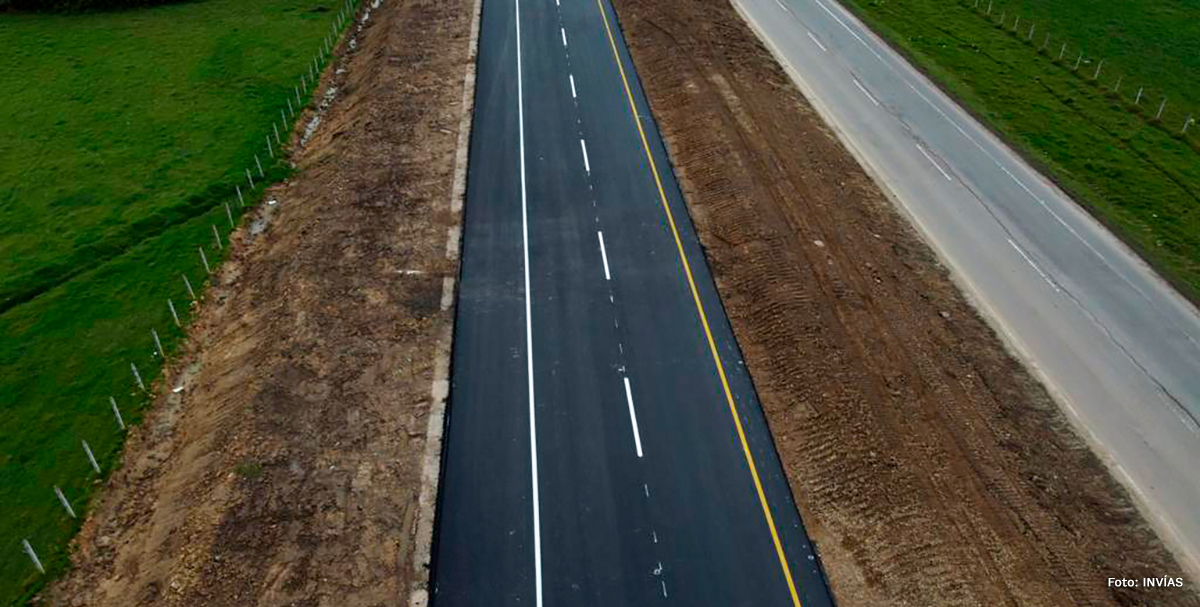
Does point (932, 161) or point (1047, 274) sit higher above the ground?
point (932, 161)

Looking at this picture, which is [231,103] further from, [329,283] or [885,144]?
[885,144]

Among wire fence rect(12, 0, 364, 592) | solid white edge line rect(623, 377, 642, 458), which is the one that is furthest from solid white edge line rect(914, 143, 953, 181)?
wire fence rect(12, 0, 364, 592)

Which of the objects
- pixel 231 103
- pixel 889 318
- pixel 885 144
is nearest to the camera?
pixel 889 318

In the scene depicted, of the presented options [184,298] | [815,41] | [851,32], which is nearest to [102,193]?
[184,298]

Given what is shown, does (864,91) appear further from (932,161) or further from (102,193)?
(102,193)

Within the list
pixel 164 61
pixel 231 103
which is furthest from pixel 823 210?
pixel 164 61

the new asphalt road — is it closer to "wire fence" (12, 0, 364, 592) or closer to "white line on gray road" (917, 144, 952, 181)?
"wire fence" (12, 0, 364, 592)

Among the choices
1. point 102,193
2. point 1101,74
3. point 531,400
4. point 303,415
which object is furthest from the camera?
point 1101,74

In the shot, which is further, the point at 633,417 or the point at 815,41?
the point at 815,41
